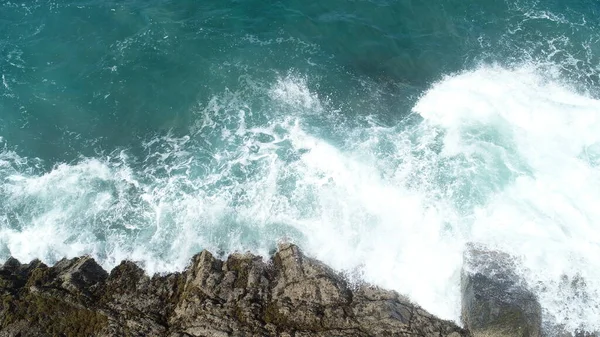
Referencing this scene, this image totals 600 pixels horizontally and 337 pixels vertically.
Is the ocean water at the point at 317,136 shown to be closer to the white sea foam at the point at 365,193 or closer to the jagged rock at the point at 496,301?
the white sea foam at the point at 365,193

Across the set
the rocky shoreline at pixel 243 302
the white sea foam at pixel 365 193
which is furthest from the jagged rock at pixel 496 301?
the white sea foam at pixel 365 193

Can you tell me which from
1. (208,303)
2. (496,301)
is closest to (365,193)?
(496,301)

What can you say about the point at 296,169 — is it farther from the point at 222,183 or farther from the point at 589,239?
the point at 589,239

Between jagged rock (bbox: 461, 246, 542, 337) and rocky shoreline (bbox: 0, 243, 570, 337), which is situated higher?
jagged rock (bbox: 461, 246, 542, 337)

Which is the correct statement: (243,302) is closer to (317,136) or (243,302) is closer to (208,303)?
(208,303)

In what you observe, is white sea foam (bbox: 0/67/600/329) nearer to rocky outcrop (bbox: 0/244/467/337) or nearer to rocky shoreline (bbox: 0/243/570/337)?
rocky shoreline (bbox: 0/243/570/337)

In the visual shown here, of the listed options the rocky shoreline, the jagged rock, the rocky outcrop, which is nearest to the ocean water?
the jagged rock
